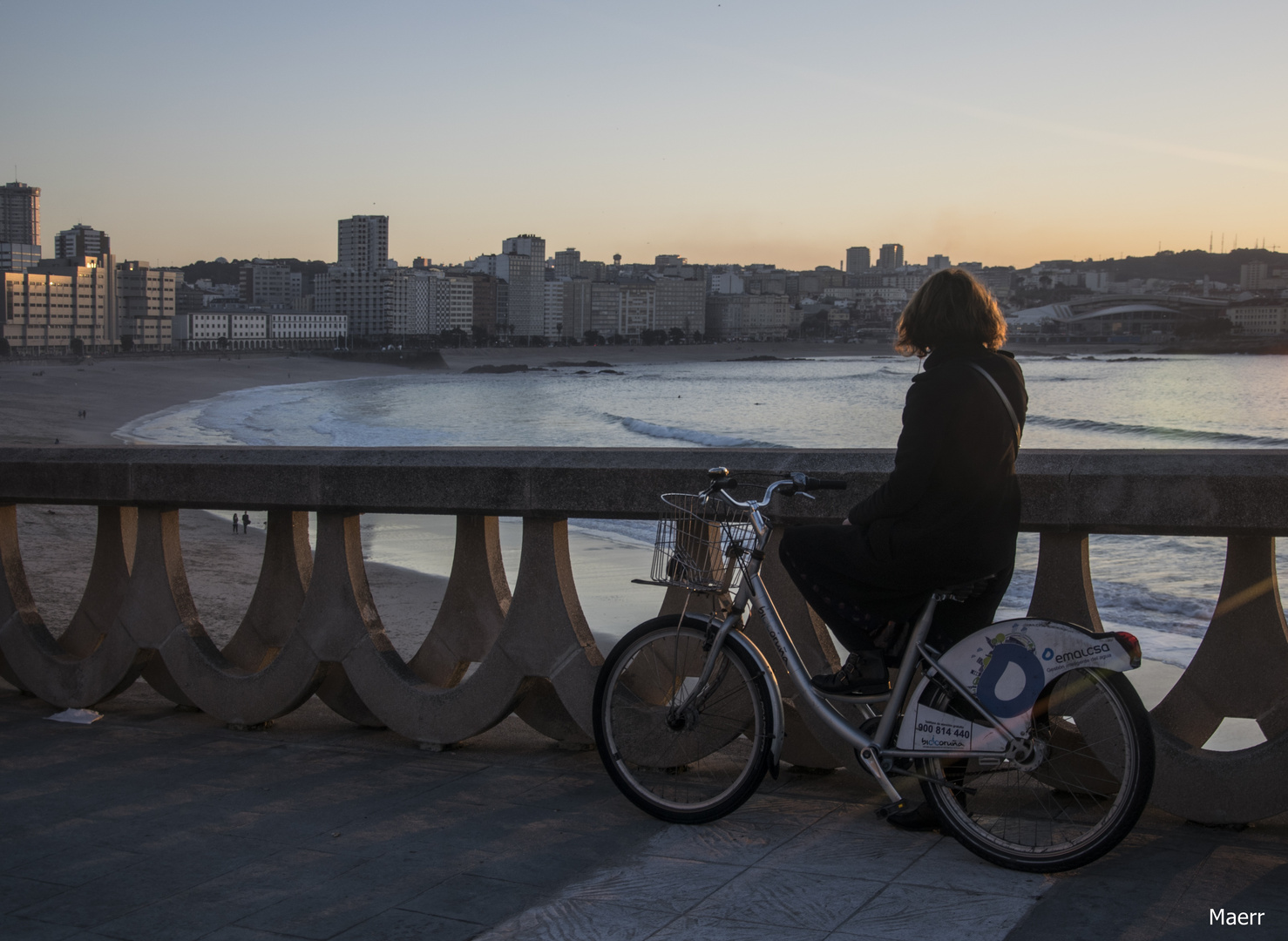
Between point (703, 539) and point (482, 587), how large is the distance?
1.17m

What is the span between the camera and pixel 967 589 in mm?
3176

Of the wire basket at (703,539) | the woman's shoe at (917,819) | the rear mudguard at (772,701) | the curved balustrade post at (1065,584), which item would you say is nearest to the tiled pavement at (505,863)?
the woman's shoe at (917,819)

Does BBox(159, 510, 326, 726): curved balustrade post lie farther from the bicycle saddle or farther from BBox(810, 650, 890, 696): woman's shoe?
the bicycle saddle

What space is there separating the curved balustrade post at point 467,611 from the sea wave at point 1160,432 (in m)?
36.9

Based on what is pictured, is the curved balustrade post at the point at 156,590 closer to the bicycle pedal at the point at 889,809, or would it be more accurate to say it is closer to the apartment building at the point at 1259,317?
the bicycle pedal at the point at 889,809

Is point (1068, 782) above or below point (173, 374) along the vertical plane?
below

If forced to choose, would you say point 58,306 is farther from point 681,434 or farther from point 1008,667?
point 1008,667

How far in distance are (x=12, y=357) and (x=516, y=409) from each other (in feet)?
239

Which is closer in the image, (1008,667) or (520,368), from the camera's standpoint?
(1008,667)

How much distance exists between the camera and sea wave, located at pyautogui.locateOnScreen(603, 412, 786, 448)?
41.4 meters

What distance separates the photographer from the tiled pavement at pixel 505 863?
109 inches

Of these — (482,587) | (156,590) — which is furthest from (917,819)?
A: (156,590)

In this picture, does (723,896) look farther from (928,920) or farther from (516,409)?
(516,409)

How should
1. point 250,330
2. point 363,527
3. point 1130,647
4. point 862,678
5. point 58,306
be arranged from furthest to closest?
point 250,330
point 58,306
point 363,527
point 862,678
point 1130,647
